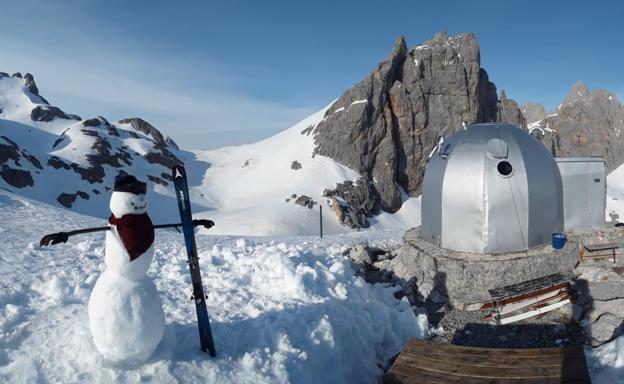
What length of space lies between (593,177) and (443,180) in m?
5.48

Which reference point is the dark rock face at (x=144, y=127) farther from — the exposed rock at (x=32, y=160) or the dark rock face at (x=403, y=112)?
the dark rock face at (x=403, y=112)

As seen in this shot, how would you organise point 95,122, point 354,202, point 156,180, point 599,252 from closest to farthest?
1. point 599,252
2. point 354,202
3. point 156,180
4. point 95,122

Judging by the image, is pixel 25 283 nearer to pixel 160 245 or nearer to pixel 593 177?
pixel 160 245

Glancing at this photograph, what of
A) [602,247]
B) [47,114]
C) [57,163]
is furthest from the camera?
[47,114]

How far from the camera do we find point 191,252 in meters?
5.11

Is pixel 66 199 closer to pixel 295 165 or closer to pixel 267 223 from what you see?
pixel 267 223

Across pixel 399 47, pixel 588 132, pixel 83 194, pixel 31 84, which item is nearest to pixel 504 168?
pixel 83 194

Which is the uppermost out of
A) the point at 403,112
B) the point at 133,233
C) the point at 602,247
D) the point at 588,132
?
the point at 403,112

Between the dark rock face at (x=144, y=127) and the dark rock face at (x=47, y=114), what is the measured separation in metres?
9.23

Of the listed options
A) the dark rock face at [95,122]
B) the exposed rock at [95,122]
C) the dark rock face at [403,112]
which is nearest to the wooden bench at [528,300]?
the dark rock face at [403,112]

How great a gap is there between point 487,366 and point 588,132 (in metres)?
89.3

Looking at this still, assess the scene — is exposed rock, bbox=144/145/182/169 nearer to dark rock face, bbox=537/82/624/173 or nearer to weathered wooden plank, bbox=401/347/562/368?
weathered wooden plank, bbox=401/347/562/368

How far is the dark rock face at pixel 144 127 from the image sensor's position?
61344 millimetres

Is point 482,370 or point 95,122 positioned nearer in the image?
point 482,370
